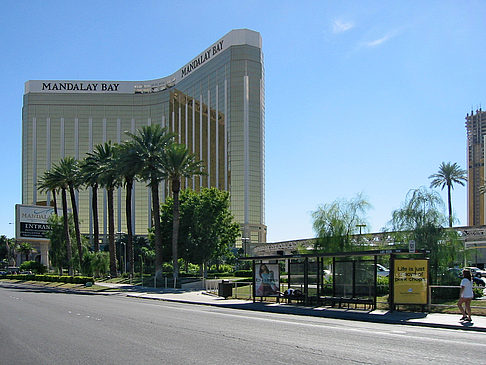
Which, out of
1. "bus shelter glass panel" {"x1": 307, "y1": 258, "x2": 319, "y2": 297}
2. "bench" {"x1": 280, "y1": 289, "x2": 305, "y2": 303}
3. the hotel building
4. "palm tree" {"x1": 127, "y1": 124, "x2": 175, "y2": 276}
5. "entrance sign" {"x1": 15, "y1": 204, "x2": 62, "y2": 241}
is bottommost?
"bench" {"x1": 280, "y1": 289, "x2": 305, "y2": 303}

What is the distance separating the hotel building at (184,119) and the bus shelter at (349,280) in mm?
96995

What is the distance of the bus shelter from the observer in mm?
21250

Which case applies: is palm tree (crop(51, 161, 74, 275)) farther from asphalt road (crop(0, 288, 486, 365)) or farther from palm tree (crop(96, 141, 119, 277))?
asphalt road (crop(0, 288, 486, 365))

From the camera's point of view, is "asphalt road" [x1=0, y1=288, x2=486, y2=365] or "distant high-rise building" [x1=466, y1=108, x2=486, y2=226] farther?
"distant high-rise building" [x1=466, y1=108, x2=486, y2=226]

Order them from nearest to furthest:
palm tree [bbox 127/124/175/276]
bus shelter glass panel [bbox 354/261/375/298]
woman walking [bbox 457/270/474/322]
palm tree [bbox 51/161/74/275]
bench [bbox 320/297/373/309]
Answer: woman walking [bbox 457/270/474/322] < bench [bbox 320/297/373/309] < bus shelter glass panel [bbox 354/261/375/298] < palm tree [bbox 127/124/175/276] < palm tree [bbox 51/161/74/275]

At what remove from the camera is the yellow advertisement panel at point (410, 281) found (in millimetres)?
21188

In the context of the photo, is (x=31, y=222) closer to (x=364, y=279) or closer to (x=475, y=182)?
(x=364, y=279)

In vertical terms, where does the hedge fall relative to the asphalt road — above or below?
below

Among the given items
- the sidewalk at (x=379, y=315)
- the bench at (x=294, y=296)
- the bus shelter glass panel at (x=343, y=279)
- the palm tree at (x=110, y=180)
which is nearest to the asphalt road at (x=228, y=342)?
the sidewalk at (x=379, y=315)

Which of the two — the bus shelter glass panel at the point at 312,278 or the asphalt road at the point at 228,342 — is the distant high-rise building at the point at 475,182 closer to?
the bus shelter glass panel at the point at 312,278

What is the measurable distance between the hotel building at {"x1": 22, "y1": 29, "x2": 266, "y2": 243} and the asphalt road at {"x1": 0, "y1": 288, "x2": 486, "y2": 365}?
357ft

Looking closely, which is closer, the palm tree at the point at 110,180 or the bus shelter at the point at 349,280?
the bus shelter at the point at 349,280

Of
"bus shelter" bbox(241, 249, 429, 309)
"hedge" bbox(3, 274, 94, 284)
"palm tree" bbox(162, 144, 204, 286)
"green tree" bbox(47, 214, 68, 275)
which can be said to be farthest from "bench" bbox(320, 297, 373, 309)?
"green tree" bbox(47, 214, 68, 275)

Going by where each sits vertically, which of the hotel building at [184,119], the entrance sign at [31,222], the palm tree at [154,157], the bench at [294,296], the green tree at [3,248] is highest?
the hotel building at [184,119]
